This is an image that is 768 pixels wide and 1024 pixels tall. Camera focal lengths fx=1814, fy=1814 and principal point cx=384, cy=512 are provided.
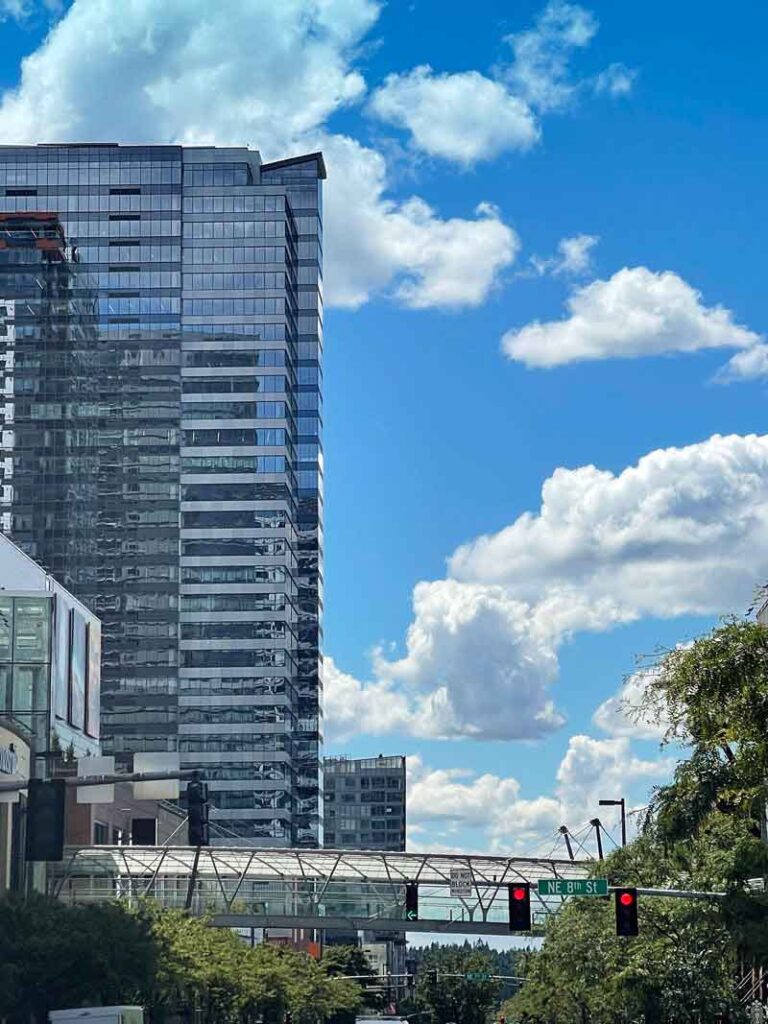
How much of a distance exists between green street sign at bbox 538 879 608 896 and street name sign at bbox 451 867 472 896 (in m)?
44.4

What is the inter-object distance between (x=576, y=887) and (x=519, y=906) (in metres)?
4.16

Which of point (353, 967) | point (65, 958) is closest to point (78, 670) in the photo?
point (65, 958)

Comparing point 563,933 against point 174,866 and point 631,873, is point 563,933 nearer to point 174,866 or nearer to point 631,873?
point 631,873

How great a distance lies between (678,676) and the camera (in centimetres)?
3366

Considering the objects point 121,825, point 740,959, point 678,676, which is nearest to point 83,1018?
point 740,959

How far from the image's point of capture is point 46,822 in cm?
3189

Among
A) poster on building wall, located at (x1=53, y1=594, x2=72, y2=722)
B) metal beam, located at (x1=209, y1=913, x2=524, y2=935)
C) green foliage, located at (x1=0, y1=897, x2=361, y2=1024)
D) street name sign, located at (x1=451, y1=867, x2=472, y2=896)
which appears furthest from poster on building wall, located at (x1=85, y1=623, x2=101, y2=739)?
street name sign, located at (x1=451, y1=867, x2=472, y2=896)

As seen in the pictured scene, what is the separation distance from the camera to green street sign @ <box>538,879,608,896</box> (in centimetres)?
5427

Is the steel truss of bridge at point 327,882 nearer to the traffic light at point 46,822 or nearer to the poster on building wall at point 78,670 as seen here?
the poster on building wall at point 78,670

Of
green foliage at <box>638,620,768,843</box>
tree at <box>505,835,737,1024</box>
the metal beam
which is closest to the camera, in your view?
green foliage at <box>638,620,768,843</box>

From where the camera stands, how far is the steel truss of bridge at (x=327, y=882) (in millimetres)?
102000

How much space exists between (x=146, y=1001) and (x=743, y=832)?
34510mm

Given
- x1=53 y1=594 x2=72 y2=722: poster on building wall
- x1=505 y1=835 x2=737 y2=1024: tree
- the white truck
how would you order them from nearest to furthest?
x1=505 y1=835 x2=737 y2=1024: tree
the white truck
x1=53 y1=594 x2=72 y2=722: poster on building wall

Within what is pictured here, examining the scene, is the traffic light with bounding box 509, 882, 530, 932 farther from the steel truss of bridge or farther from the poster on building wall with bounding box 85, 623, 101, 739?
the poster on building wall with bounding box 85, 623, 101, 739
